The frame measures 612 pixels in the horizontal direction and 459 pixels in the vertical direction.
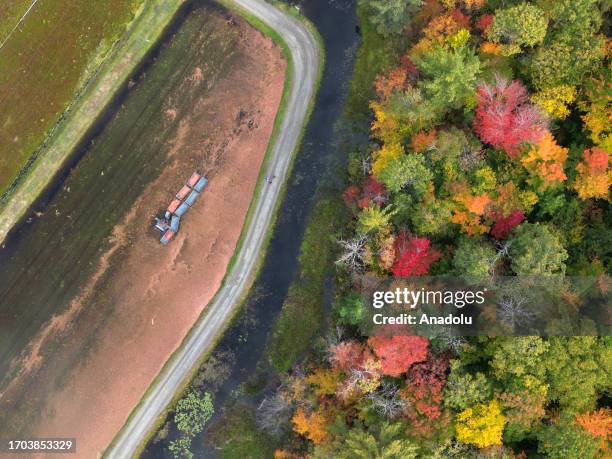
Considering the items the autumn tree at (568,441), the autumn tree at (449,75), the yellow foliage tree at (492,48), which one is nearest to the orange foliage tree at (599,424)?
the autumn tree at (568,441)

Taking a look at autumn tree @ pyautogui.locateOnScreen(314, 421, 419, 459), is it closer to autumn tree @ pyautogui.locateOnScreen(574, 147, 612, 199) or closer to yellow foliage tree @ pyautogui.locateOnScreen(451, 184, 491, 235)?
yellow foliage tree @ pyautogui.locateOnScreen(451, 184, 491, 235)

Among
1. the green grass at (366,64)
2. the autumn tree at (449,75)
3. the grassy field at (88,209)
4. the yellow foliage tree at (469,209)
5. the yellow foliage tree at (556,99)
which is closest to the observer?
the autumn tree at (449,75)

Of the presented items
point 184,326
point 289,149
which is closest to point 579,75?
point 289,149

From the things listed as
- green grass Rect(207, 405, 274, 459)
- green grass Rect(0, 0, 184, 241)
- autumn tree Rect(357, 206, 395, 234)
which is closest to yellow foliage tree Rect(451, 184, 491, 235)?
autumn tree Rect(357, 206, 395, 234)

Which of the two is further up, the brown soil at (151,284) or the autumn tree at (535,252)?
the autumn tree at (535,252)

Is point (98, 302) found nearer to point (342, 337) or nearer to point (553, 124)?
point (342, 337)

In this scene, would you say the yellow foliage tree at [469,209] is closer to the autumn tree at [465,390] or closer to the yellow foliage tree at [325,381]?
the autumn tree at [465,390]

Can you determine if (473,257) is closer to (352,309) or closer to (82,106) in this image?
(352,309)
